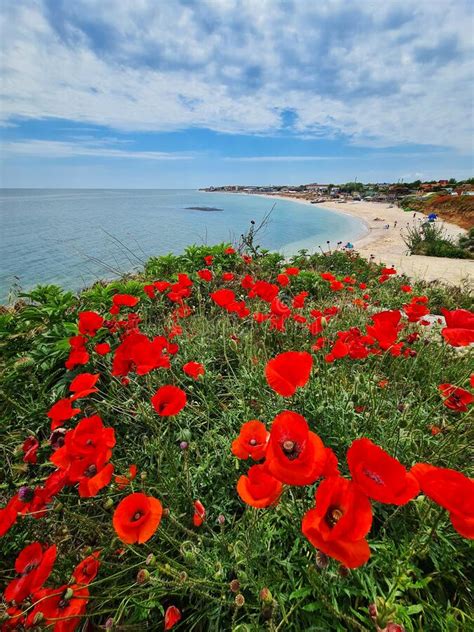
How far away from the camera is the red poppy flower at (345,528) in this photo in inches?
24.7

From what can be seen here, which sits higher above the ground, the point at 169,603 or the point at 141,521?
the point at 141,521

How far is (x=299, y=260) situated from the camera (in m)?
7.44

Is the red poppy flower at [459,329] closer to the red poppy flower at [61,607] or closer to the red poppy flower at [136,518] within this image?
the red poppy flower at [136,518]

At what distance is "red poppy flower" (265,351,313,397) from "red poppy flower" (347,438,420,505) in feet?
0.92

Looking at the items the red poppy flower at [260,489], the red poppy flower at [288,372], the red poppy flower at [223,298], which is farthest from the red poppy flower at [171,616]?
the red poppy flower at [223,298]

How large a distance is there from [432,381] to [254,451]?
2.03 meters

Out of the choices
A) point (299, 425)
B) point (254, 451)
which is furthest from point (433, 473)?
point (254, 451)

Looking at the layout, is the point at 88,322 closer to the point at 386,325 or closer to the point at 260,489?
the point at 260,489

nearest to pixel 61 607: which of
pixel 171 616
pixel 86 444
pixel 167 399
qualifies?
pixel 171 616

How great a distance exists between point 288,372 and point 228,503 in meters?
0.97

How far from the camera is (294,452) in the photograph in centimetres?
78

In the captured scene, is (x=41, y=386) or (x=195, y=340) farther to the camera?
(x=195, y=340)

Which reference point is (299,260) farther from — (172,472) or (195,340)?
(172,472)

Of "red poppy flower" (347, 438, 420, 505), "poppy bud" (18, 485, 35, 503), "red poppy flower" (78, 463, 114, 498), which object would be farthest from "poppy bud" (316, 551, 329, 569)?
"poppy bud" (18, 485, 35, 503)
